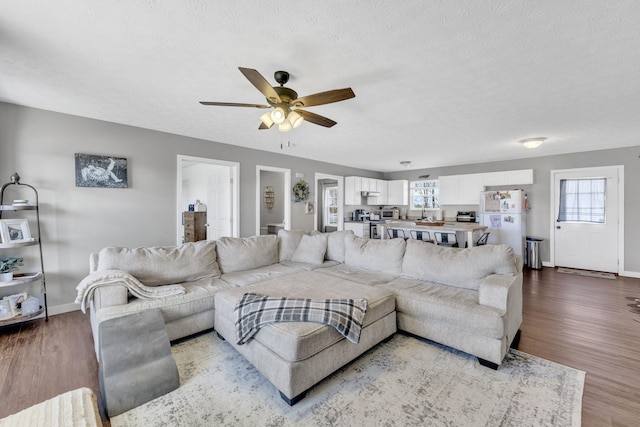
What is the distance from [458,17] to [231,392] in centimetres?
278

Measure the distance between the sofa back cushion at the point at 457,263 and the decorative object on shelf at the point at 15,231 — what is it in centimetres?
413

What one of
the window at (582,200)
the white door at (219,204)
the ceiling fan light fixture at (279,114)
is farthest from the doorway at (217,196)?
the window at (582,200)

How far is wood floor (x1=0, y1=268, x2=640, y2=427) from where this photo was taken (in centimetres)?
180

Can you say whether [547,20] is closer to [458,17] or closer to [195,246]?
[458,17]

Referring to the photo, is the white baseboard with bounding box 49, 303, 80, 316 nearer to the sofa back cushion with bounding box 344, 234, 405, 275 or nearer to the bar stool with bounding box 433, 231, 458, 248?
the sofa back cushion with bounding box 344, 234, 405, 275

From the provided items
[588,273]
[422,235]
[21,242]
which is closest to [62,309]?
[21,242]

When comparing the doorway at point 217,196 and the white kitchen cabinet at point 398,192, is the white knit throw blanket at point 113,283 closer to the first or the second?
the doorway at point 217,196

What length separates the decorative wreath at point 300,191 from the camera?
591cm

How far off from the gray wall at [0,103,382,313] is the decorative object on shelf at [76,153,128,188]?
79 mm

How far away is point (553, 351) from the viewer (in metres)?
2.36

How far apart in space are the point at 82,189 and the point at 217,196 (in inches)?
86.4

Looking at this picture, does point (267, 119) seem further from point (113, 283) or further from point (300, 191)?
point (300, 191)

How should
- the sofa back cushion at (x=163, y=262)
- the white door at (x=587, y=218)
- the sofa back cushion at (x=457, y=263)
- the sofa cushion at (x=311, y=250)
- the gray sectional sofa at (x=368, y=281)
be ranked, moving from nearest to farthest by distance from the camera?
the gray sectional sofa at (x=368, y=281) < the sofa back cushion at (x=457, y=263) < the sofa back cushion at (x=163, y=262) < the sofa cushion at (x=311, y=250) < the white door at (x=587, y=218)

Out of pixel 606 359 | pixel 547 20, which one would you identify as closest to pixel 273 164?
pixel 547 20
